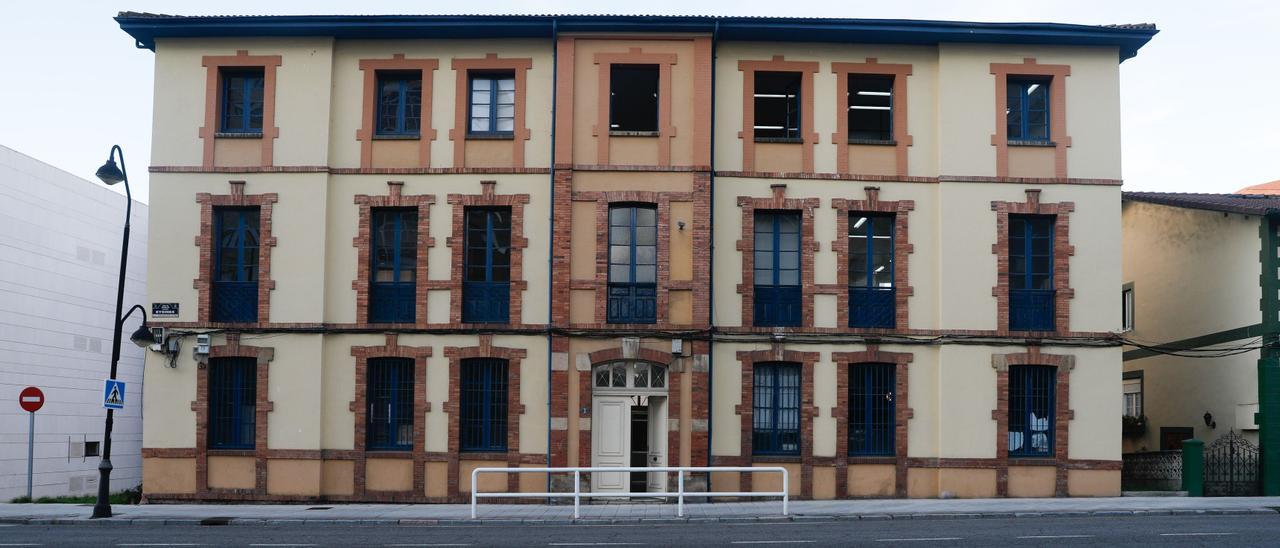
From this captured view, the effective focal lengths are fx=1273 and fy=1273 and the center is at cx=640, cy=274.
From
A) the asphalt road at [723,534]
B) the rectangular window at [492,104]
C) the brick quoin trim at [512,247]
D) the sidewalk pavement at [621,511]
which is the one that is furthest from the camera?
the rectangular window at [492,104]

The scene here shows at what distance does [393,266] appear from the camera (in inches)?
982

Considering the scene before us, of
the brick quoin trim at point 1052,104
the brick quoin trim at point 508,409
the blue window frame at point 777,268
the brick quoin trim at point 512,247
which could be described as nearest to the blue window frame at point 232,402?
the brick quoin trim at point 508,409

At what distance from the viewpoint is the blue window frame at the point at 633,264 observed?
80.0 ft

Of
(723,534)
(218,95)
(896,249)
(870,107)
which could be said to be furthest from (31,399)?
(870,107)

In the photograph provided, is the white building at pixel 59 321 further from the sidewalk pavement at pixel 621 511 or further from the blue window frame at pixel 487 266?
the blue window frame at pixel 487 266

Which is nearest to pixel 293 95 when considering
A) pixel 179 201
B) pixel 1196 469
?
pixel 179 201

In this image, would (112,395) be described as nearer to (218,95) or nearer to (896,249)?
(218,95)

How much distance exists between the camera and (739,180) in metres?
24.8

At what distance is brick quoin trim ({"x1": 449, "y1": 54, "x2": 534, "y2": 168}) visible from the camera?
24.8 m

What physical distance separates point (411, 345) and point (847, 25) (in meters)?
10.4

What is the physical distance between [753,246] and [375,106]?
26.0 feet

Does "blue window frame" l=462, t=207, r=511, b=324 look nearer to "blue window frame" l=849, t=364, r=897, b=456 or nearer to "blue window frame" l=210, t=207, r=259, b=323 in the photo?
"blue window frame" l=210, t=207, r=259, b=323

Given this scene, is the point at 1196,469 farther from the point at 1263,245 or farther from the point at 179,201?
the point at 179,201

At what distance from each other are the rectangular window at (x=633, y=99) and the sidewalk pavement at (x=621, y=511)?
733 centimetres
